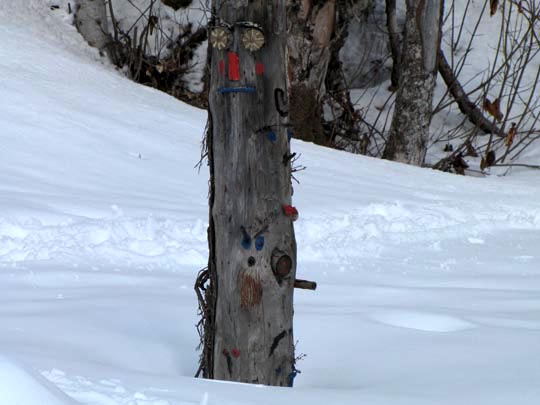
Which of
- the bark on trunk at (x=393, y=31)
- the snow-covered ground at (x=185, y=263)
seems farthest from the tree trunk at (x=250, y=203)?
the bark on trunk at (x=393, y=31)

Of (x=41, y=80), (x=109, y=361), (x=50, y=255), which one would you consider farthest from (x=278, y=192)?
(x=41, y=80)

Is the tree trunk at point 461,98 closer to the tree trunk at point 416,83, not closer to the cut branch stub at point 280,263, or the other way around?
the tree trunk at point 416,83

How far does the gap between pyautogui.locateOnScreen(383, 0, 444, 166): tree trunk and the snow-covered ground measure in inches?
72.4

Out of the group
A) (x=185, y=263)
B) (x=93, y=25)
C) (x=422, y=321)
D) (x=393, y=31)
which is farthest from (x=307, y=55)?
(x=422, y=321)

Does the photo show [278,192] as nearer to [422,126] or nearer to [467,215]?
[467,215]

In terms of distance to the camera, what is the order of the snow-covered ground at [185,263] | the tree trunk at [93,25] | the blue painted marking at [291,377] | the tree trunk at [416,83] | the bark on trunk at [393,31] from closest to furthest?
the snow-covered ground at [185,263], the blue painted marking at [291,377], the tree trunk at [416,83], the tree trunk at [93,25], the bark on trunk at [393,31]

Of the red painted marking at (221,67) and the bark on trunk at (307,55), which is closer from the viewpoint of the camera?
the red painted marking at (221,67)

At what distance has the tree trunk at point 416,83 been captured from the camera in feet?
33.8

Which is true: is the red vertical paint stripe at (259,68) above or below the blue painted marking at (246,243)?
above

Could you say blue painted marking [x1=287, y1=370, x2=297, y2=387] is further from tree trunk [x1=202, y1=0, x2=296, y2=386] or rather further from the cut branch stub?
the cut branch stub

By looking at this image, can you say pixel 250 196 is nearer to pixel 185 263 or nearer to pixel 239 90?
pixel 239 90

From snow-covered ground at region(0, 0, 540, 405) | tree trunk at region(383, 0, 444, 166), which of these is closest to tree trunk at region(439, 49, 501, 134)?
tree trunk at region(383, 0, 444, 166)

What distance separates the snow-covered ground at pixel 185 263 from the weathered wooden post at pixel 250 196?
276 mm

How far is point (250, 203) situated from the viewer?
309cm
